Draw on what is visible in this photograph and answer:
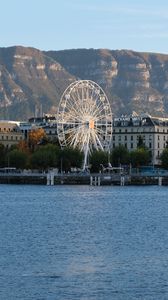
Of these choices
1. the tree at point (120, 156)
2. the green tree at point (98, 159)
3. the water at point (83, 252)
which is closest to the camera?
the water at point (83, 252)

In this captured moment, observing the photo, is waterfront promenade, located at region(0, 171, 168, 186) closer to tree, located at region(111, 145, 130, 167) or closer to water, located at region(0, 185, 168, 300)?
tree, located at region(111, 145, 130, 167)

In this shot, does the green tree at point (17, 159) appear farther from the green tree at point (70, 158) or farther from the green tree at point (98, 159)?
→ the green tree at point (98, 159)

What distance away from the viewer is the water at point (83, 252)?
152 feet

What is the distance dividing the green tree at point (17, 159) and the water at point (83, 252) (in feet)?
237

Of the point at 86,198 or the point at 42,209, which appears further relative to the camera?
the point at 86,198

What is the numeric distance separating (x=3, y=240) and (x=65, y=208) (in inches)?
1340

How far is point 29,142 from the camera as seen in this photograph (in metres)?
199

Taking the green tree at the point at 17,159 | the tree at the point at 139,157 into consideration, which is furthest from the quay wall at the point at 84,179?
the tree at the point at 139,157

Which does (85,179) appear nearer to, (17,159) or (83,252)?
(17,159)

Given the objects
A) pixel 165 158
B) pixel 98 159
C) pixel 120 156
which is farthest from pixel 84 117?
pixel 165 158

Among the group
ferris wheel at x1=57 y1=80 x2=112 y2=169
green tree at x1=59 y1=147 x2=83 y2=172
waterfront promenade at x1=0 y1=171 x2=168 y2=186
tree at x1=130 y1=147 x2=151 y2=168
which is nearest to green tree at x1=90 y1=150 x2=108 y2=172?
green tree at x1=59 y1=147 x2=83 y2=172

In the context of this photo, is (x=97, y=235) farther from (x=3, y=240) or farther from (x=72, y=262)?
(x=72, y=262)

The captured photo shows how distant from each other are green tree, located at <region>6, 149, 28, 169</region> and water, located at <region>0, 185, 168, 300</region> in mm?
72365

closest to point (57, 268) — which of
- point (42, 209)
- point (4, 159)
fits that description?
point (42, 209)
